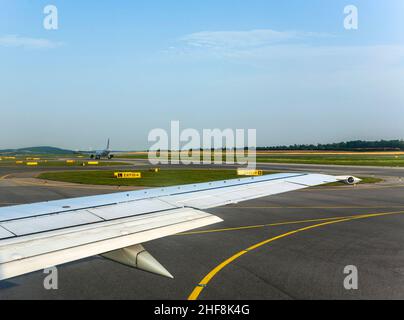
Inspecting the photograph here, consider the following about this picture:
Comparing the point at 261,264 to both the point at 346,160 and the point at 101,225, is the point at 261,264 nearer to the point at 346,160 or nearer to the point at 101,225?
the point at 101,225

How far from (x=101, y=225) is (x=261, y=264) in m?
6.63

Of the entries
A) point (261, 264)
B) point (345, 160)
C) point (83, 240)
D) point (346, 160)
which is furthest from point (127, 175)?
point (346, 160)

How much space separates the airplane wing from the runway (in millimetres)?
2377

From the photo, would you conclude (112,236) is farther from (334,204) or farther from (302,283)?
(334,204)

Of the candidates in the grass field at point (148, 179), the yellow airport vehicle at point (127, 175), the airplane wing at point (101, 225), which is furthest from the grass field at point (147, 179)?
the airplane wing at point (101, 225)

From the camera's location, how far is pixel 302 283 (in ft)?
31.9

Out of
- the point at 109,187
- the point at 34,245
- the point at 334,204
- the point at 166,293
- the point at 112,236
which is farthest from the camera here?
the point at 109,187

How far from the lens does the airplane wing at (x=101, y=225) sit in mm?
4902

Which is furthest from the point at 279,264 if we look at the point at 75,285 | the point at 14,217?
the point at 14,217

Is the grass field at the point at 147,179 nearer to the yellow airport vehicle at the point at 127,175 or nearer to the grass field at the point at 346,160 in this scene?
the yellow airport vehicle at the point at 127,175

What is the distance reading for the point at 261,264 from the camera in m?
11.4

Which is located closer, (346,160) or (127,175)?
(127,175)

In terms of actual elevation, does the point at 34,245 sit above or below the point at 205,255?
above

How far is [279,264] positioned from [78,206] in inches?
265
